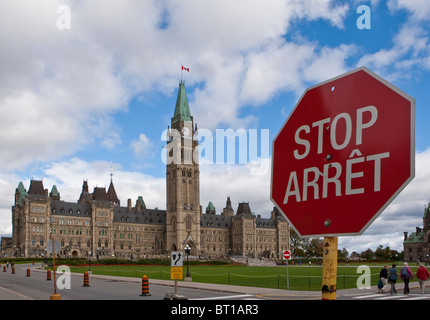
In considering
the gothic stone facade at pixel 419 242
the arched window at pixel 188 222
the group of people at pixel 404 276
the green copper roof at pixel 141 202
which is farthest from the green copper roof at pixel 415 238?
the group of people at pixel 404 276

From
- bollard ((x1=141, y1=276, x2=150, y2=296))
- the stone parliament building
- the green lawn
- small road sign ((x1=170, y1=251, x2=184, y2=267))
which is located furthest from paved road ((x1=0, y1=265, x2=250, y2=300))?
the stone parliament building

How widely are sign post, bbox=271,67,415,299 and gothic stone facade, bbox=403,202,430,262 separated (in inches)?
5919

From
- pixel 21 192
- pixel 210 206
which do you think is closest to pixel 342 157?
pixel 21 192

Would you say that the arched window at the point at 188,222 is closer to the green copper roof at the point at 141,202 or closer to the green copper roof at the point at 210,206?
the green copper roof at the point at 141,202

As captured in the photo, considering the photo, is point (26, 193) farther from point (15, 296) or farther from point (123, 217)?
point (15, 296)

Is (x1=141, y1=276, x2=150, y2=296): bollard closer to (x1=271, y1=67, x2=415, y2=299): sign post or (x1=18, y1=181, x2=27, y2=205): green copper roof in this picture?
(x1=271, y1=67, x2=415, y2=299): sign post

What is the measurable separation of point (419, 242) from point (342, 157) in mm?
→ 158567

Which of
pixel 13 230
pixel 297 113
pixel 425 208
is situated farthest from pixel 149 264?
pixel 425 208

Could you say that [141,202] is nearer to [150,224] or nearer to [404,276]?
[150,224]

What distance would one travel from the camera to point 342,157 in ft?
8.97

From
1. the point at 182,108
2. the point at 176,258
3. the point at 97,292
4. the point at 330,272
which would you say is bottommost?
the point at 97,292

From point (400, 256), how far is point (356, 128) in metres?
175

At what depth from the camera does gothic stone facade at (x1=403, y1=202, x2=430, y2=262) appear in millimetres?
141625

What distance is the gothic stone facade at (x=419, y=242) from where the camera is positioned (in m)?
142
